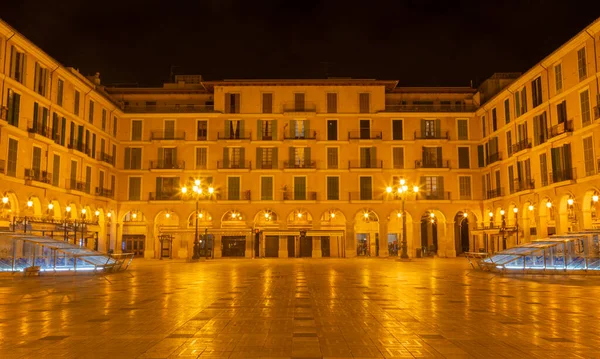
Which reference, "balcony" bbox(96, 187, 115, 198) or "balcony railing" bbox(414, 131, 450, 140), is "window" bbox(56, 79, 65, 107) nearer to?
"balcony" bbox(96, 187, 115, 198)

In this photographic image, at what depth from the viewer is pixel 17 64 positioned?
34.2 m

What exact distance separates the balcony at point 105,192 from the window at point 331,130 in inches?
858

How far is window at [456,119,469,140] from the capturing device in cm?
5156

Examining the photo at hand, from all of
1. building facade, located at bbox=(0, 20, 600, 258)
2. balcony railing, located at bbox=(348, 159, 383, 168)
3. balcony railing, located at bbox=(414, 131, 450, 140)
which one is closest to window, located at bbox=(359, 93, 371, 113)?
building facade, located at bbox=(0, 20, 600, 258)

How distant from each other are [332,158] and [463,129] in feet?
44.7

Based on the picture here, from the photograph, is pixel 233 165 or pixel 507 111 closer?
pixel 507 111

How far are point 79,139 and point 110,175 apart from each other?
726cm

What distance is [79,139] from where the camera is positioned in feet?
141

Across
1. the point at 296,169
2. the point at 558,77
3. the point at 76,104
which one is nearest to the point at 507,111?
the point at 558,77

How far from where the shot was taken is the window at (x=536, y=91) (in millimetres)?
39188

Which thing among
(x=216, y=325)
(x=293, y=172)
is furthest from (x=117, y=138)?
(x=216, y=325)

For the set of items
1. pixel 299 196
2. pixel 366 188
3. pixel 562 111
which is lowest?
pixel 299 196

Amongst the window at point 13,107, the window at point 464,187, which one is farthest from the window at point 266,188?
the window at point 13,107

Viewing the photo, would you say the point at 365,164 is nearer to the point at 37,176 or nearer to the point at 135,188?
the point at 135,188
